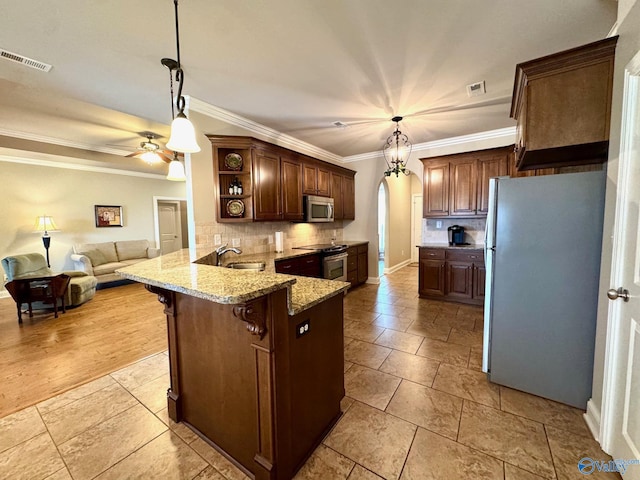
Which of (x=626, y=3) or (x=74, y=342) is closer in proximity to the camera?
(x=626, y=3)

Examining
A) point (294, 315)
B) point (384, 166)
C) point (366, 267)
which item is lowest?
point (366, 267)

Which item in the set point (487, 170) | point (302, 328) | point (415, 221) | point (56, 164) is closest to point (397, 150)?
point (487, 170)

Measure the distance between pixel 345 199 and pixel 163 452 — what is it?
462 centimetres

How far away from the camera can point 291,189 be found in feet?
13.1

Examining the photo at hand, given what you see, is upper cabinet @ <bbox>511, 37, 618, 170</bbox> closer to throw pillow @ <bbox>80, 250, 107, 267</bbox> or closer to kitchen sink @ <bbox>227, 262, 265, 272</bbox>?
kitchen sink @ <bbox>227, 262, 265, 272</bbox>

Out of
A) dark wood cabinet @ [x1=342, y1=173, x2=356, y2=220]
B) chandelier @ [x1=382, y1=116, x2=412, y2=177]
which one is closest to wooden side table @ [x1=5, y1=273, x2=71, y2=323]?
dark wood cabinet @ [x1=342, y1=173, x2=356, y2=220]

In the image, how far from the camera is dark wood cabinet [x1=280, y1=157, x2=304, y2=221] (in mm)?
3850

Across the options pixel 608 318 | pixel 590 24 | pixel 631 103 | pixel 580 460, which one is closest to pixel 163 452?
pixel 580 460

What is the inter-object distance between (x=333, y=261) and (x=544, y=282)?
2.80 meters

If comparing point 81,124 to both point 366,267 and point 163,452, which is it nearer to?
point 163,452

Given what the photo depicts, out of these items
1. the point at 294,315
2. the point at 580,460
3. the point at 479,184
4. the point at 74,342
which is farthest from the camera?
the point at 479,184

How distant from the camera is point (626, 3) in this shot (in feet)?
4.69

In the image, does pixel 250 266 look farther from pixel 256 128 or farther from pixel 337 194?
pixel 337 194

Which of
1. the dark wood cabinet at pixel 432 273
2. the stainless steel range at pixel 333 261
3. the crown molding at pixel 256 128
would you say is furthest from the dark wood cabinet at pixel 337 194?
the dark wood cabinet at pixel 432 273
